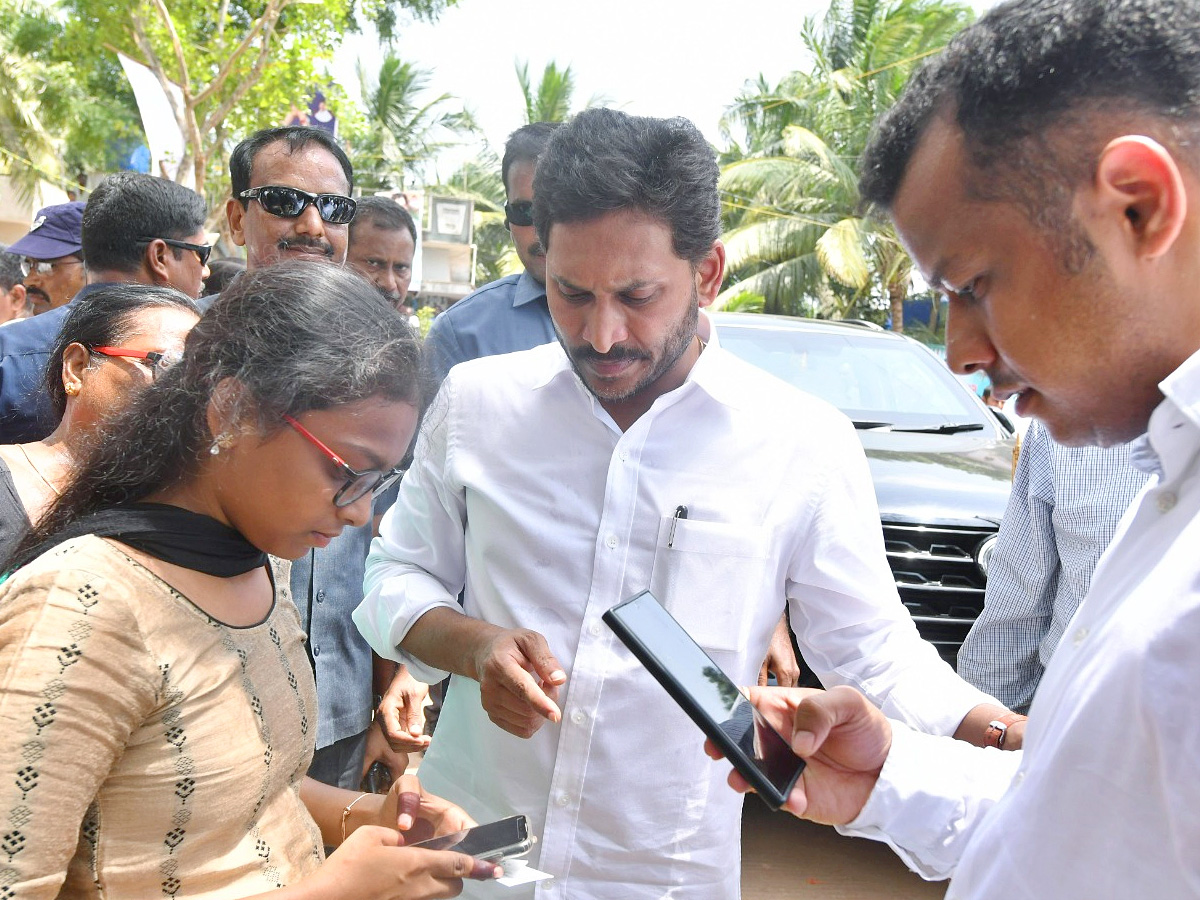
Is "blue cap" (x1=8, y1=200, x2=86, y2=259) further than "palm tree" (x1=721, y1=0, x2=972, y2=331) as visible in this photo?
No

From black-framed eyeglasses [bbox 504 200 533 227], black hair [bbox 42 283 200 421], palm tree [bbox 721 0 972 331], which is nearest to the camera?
black hair [bbox 42 283 200 421]

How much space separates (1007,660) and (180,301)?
2531 millimetres

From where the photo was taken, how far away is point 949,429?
5348 mm

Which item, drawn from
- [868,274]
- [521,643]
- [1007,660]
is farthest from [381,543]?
[868,274]

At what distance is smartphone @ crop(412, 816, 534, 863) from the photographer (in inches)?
68.8

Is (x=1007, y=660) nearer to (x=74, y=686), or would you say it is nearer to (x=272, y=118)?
(x=74, y=686)

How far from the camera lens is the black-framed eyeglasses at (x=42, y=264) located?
493cm

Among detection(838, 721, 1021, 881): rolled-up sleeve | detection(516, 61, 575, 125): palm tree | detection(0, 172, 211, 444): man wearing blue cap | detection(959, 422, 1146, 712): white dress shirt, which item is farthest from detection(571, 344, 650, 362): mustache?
detection(516, 61, 575, 125): palm tree

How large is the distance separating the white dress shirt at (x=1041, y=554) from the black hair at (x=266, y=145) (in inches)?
92.6

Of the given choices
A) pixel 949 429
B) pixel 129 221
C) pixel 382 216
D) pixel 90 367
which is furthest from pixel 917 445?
pixel 90 367

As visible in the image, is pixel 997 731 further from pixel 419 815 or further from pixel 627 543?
pixel 419 815

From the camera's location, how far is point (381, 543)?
2369 millimetres

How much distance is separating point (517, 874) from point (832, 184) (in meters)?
22.5

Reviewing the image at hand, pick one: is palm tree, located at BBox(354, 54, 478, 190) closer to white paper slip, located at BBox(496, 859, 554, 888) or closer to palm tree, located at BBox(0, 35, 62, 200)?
palm tree, located at BBox(0, 35, 62, 200)
